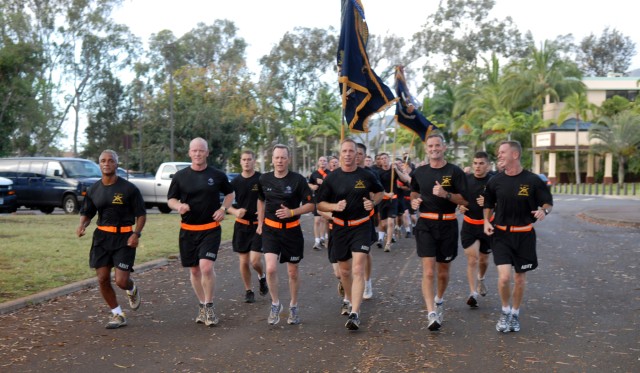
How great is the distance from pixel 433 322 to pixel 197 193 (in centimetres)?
288

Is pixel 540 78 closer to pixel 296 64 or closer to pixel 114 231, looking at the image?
pixel 296 64

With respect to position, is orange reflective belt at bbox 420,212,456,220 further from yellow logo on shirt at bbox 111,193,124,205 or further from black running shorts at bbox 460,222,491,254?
yellow logo on shirt at bbox 111,193,124,205

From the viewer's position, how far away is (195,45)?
7019 centimetres

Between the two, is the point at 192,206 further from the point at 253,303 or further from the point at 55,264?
the point at 55,264

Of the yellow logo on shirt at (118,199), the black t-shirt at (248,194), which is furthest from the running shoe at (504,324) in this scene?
the yellow logo on shirt at (118,199)

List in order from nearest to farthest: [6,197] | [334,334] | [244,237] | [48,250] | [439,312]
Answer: [334,334], [439,312], [244,237], [48,250], [6,197]

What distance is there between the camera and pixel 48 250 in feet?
46.0

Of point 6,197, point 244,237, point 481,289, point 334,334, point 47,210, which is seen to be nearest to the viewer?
point 334,334

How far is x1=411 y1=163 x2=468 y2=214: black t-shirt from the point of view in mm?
8070

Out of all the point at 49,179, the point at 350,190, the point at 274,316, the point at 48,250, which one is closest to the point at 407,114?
the point at 350,190

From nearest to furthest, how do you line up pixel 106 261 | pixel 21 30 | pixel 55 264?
pixel 106 261 < pixel 55 264 < pixel 21 30

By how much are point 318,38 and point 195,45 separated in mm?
16887

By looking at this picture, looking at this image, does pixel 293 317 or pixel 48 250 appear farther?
pixel 48 250

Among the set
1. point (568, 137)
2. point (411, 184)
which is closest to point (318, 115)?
point (568, 137)
